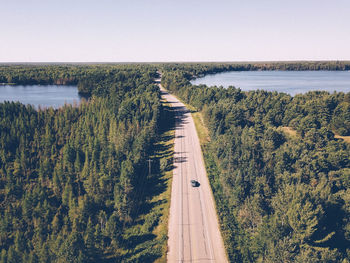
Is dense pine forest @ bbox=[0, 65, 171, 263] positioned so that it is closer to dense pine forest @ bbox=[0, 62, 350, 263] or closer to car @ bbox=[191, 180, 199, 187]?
dense pine forest @ bbox=[0, 62, 350, 263]

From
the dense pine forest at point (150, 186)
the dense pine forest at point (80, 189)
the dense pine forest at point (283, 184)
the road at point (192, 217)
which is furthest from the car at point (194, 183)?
the dense pine forest at point (80, 189)

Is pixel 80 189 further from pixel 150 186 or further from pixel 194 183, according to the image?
pixel 194 183

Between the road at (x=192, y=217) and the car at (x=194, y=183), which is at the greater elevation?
the car at (x=194, y=183)

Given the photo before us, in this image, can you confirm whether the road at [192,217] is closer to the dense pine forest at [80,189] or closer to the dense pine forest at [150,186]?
the dense pine forest at [150,186]

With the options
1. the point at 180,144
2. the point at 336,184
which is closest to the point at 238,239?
the point at 336,184

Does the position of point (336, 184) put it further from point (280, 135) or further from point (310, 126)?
point (310, 126)
